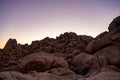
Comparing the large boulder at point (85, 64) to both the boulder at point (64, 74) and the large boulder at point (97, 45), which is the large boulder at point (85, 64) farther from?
the boulder at point (64, 74)

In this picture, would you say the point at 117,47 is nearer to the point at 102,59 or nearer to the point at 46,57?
the point at 102,59

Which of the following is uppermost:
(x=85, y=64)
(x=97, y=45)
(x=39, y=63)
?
Answer: (x=97, y=45)

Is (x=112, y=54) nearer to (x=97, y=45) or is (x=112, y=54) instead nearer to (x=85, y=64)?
(x=97, y=45)

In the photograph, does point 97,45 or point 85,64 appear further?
point 97,45

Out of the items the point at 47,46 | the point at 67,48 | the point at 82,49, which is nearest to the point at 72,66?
the point at 82,49

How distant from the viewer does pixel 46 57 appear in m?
28.1

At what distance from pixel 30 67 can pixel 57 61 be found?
375 centimetres

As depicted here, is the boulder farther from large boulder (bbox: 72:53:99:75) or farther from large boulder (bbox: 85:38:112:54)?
large boulder (bbox: 85:38:112:54)

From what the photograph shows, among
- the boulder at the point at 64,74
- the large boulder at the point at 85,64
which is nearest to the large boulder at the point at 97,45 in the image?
the large boulder at the point at 85,64

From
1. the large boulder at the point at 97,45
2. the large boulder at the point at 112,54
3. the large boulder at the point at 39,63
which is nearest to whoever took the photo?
the large boulder at the point at 112,54

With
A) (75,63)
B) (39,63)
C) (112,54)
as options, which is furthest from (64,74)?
(112,54)

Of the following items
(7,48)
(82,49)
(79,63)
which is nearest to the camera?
(79,63)

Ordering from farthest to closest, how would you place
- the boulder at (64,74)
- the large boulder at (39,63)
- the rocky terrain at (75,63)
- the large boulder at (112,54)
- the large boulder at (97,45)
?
the large boulder at (97,45) → the large boulder at (39,63) → the large boulder at (112,54) → the boulder at (64,74) → the rocky terrain at (75,63)

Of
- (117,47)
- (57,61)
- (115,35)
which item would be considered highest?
(115,35)
